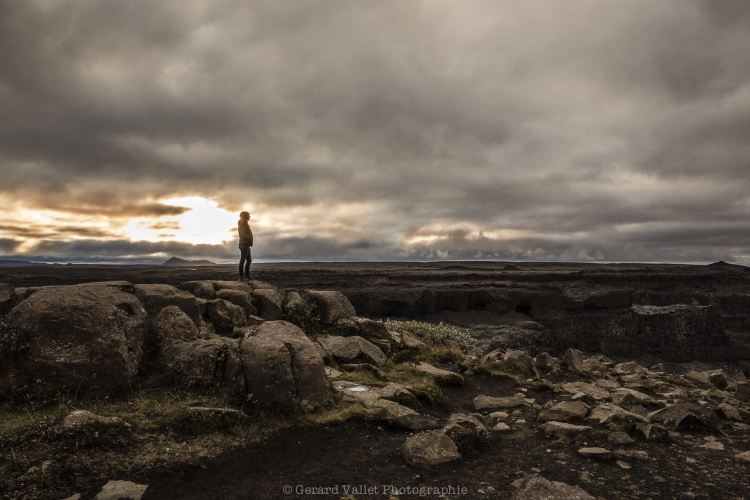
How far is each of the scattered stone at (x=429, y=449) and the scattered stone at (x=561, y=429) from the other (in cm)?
232

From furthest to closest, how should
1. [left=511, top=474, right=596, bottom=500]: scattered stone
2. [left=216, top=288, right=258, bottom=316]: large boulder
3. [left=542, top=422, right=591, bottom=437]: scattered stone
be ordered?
[left=216, top=288, right=258, bottom=316]: large boulder
[left=542, top=422, right=591, bottom=437]: scattered stone
[left=511, top=474, right=596, bottom=500]: scattered stone

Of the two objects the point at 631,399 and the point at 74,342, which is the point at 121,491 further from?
the point at 631,399

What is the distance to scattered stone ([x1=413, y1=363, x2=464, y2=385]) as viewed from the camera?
12.6 meters

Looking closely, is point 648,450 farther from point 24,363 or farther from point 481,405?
point 24,363

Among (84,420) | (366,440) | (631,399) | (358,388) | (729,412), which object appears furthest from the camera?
(358,388)

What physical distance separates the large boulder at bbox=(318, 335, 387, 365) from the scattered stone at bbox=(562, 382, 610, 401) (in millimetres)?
5584

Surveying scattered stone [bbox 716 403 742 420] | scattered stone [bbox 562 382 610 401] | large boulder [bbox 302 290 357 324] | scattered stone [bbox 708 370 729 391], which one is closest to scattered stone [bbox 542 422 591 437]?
scattered stone [bbox 562 382 610 401]

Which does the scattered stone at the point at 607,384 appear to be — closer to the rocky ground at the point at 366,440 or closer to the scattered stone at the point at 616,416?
the rocky ground at the point at 366,440

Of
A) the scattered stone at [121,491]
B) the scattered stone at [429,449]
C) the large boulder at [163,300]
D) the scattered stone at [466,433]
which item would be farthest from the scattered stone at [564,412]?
the large boulder at [163,300]

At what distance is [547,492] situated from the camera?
18.0ft

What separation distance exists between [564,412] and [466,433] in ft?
9.37

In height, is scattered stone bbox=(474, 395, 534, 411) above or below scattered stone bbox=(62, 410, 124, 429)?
below

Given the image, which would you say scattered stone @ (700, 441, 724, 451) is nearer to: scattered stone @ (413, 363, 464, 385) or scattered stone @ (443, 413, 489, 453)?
scattered stone @ (443, 413, 489, 453)

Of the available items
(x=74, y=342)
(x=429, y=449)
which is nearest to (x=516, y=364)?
(x=429, y=449)
